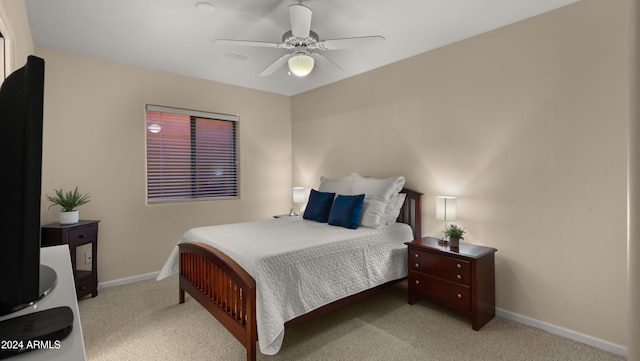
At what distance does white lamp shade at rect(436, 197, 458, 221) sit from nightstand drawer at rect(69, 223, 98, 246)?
3598 millimetres

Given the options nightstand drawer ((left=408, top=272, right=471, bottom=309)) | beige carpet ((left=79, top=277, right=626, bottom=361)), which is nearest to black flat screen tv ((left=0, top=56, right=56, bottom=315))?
beige carpet ((left=79, top=277, right=626, bottom=361))

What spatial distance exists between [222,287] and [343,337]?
1047 mm

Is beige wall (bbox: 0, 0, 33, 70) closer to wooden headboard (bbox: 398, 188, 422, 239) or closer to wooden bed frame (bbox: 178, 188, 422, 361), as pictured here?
wooden bed frame (bbox: 178, 188, 422, 361)

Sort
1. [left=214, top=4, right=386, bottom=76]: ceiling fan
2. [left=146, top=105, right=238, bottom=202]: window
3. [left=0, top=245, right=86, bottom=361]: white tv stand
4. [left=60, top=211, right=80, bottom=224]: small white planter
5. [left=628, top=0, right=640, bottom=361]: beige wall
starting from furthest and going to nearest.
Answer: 1. [left=146, top=105, right=238, bottom=202]: window
2. [left=60, top=211, right=80, bottom=224]: small white planter
3. [left=214, top=4, right=386, bottom=76]: ceiling fan
4. [left=628, top=0, right=640, bottom=361]: beige wall
5. [left=0, top=245, right=86, bottom=361]: white tv stand

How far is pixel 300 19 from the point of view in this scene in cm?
223

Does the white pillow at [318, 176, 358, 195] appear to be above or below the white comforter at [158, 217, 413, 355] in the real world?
above

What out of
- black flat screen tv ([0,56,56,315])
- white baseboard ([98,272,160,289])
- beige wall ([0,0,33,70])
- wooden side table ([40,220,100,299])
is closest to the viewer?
black flat screen tv ([0,56,56,315])

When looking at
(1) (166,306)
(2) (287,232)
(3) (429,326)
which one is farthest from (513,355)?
(1) (166,306)

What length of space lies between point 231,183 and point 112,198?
5.05 ft

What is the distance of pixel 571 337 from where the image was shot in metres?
2.39

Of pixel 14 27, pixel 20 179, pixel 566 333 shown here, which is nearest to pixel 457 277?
pixel 566 333

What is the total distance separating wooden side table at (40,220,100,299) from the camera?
9.50ft

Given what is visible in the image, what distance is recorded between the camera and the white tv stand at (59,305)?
0.54 m

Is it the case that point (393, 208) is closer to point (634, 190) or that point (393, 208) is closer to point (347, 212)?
point (347, 212)
